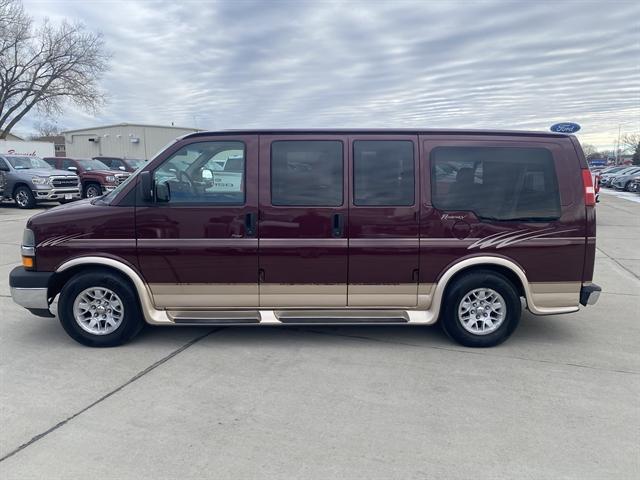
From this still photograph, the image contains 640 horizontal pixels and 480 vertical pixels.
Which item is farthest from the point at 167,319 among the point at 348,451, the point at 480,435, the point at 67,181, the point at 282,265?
the point at 67,181

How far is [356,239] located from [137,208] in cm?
→ 204

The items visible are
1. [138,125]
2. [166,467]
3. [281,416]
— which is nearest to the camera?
[166,467]

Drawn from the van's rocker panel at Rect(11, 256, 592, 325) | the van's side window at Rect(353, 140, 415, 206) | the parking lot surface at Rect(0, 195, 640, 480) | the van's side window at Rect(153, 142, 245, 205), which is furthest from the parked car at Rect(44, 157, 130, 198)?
the van's side window at Rect(353, 140, 415, 206)

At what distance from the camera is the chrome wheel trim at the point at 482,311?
15.6 feet

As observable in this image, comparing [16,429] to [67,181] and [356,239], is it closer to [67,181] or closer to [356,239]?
[356,239]

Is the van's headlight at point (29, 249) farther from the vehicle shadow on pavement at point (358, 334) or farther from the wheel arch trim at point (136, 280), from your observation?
the vehicle shadow on pavement at point (358, 334)

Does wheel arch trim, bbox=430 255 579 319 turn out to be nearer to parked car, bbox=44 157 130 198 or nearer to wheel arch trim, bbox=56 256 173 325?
wheel arch trim, bbox=56 256 173 325

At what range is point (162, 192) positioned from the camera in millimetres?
4504

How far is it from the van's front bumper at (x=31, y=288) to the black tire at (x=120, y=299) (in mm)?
157

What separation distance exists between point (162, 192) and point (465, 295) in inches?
117

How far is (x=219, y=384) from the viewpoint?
13.0 feet

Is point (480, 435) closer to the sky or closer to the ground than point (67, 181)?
closer to the ground

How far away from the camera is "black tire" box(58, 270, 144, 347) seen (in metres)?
4.63

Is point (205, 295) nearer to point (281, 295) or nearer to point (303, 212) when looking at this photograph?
point (281, 295)
